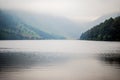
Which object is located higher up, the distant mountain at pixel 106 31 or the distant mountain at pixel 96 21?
the distant mountain at pixel 96 21

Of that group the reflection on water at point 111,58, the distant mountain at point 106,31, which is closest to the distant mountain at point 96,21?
the distant mountain at point 106,31

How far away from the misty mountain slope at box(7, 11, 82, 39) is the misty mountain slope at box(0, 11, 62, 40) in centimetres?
10

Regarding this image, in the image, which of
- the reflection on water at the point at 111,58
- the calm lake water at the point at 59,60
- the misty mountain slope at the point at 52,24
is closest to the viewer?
the calm lake water at the point at 59,60

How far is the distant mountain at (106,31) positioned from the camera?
6.81 metres

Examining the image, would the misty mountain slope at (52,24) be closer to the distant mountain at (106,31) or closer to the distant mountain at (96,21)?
the distant mountain at (96,21)

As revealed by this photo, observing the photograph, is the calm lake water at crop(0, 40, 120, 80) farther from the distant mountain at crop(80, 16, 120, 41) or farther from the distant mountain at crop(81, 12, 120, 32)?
the distant mountain at crop(81, 12, 120, 32)

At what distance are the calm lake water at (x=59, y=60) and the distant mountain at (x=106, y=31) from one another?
0.12 metres

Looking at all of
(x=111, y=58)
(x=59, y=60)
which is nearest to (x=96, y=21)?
(x=111, y=58)

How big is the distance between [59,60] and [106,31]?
1.39 metres

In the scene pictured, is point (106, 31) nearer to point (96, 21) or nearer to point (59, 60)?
point (96, 21)

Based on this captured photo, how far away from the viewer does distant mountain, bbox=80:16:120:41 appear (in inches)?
268

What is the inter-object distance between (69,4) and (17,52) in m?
1.80

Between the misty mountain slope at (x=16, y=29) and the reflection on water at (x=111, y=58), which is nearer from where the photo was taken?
the reflection on water at (x=111, y=58)

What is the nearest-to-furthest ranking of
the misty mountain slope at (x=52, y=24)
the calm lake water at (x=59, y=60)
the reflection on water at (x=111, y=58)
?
the calm lake water at (x=59, y=60) → the reflection on water at (x=111, y=58) → the misty mountain slope at (x=52, y=24)
